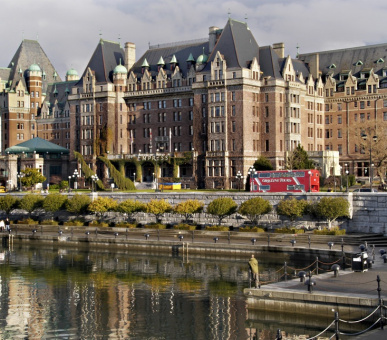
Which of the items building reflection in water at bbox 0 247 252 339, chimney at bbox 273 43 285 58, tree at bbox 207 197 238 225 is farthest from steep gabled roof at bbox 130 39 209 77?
building reflection in water at bbox 0 247 252 339

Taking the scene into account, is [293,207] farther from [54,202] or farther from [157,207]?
[54,202]

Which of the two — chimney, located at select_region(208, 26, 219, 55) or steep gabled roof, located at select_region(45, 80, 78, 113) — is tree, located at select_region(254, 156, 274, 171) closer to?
chimney, located at select_region(208, 26, 219, 55)

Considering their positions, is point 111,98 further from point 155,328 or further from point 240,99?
point 155,328

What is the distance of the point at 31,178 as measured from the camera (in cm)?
11938

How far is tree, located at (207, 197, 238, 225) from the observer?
74000 mm

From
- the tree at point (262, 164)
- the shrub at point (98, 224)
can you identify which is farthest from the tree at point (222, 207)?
the tree at point (262, 164)

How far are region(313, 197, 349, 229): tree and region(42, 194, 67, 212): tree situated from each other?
34.2 m

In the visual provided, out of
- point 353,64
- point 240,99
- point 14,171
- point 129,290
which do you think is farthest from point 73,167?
point 129,290

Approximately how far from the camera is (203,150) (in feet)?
387

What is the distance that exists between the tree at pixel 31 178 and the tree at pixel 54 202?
3267cm

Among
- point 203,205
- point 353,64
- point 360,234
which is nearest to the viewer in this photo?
point 360,234

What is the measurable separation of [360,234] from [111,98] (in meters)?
73.3

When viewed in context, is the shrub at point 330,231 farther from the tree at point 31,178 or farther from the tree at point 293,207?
the tree at point 31,178

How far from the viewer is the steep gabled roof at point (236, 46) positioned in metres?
113
